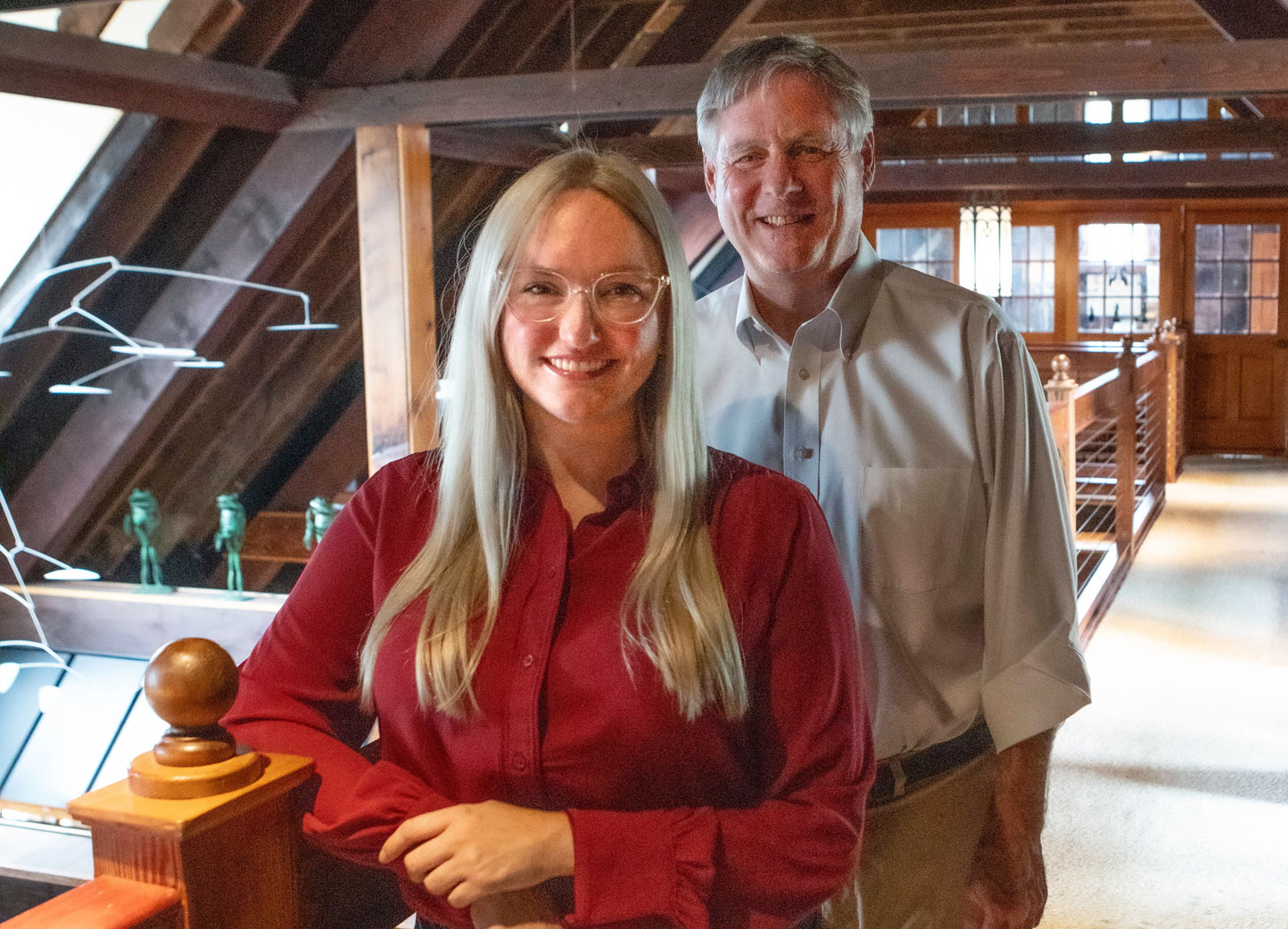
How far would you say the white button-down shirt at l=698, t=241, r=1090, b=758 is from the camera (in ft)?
4.91

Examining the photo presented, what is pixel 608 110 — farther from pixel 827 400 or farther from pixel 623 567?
pixel 623 567

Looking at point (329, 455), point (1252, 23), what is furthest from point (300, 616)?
point (329, 455)

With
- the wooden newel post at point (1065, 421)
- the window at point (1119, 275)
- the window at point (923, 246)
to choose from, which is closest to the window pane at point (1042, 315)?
the window at point (1119, 275)

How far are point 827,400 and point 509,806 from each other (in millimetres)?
723

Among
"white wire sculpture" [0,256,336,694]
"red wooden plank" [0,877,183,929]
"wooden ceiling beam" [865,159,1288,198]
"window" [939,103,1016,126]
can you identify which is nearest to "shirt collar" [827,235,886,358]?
"red wooden plank" [0,877,183,929]

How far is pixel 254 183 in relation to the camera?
4281 mm

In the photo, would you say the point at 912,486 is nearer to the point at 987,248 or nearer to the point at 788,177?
the point at 788,177

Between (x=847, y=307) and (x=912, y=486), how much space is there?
0.24 meters

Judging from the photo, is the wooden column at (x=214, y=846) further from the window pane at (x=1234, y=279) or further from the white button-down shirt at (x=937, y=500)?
the window pane at (x=1234, y=279)

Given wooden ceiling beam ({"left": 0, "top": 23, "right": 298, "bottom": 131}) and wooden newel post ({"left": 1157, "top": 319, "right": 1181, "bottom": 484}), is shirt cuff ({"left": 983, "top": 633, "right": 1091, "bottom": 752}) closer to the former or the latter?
wooden ceiling beam ({"left": 0, "top": 23, "right": 298, "bottom": 131})

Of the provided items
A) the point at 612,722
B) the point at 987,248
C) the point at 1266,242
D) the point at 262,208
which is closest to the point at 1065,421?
the point at 262,208

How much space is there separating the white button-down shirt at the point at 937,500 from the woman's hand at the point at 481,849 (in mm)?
584

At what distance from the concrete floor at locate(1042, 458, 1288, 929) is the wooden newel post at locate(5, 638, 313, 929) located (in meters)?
2.47

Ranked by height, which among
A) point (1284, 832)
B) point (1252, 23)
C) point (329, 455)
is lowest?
point (1284, 832)
